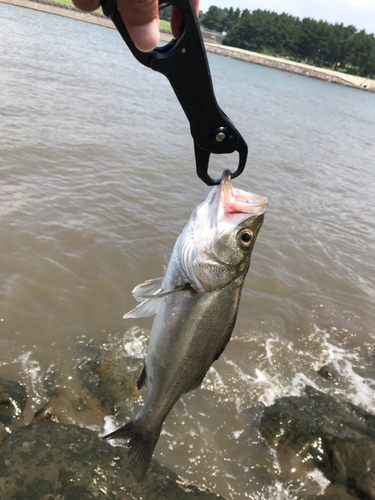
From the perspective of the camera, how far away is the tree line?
10444 centimetres

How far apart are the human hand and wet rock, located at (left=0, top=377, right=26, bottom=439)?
11.9 ft

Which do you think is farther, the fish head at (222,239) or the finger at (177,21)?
the fish head at (222,239)

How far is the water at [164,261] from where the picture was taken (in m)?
4.65

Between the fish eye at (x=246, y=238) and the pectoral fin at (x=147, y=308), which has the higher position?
the fish eye at (x=246, y=238)

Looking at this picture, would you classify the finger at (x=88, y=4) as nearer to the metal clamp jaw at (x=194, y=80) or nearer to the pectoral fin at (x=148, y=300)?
the metal clamp jaw at (x=194, y=80)

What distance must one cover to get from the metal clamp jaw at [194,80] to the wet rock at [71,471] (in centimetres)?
260

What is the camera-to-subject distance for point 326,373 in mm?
5699

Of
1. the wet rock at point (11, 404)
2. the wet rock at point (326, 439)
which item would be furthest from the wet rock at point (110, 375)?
the wet rock at point (326, 439)

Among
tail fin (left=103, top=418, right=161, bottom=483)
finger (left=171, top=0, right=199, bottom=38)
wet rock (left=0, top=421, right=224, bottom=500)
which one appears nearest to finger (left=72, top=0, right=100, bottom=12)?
finger (left=171, top=0, right=199, bottom=38)

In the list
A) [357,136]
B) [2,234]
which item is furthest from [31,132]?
[357,136]

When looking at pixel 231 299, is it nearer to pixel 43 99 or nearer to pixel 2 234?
pixel 2 234

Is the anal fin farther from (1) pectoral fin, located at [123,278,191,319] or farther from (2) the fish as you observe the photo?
(1) pectoral fin, located at [123,278,191,319]

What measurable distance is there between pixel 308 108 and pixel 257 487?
31817 millimetres

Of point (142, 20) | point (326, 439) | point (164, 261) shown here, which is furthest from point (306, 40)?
point (142, 20)
